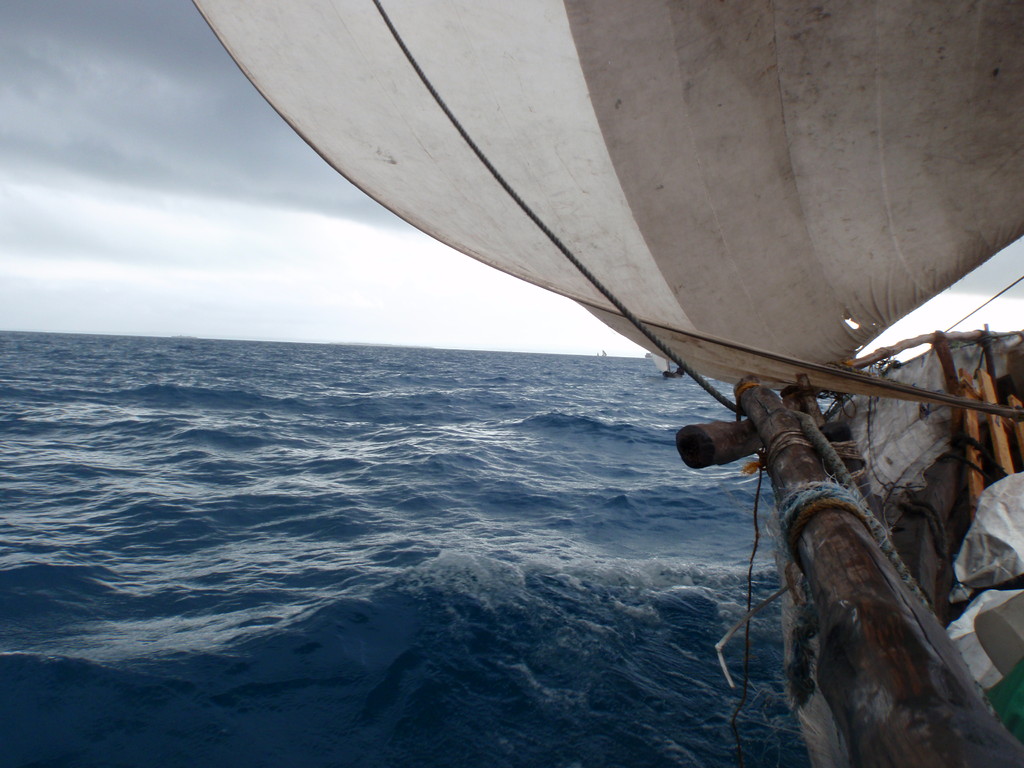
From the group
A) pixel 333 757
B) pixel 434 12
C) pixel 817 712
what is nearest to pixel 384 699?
pixel 333 757

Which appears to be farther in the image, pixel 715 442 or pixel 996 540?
pixel 996 540

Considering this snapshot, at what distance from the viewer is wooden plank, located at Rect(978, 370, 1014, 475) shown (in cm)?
358

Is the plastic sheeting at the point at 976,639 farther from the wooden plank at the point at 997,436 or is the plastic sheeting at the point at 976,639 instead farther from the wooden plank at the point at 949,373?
the wooden plank at the point at 949,373

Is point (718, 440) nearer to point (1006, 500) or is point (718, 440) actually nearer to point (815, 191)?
point (815, 191)

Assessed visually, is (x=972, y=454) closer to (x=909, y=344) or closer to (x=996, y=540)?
(x=909, y=344)

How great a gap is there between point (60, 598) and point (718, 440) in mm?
5729

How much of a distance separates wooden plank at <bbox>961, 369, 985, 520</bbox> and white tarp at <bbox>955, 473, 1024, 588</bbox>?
0.70 m

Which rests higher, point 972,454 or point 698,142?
point 698,142

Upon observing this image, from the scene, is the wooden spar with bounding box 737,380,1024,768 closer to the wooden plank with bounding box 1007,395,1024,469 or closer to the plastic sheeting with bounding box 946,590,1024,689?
the plastic sheeting with bounding box 946,590,1024,689

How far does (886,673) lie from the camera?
0.94 m

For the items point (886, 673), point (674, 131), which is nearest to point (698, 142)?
point (674, 131)

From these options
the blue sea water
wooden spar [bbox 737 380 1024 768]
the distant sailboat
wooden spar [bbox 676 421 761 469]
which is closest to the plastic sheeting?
the distant sailboat

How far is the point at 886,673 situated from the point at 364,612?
4.69 meters

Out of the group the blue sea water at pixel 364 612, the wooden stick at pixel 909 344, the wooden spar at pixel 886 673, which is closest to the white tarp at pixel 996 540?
the wooden stick at pixel 909 344
